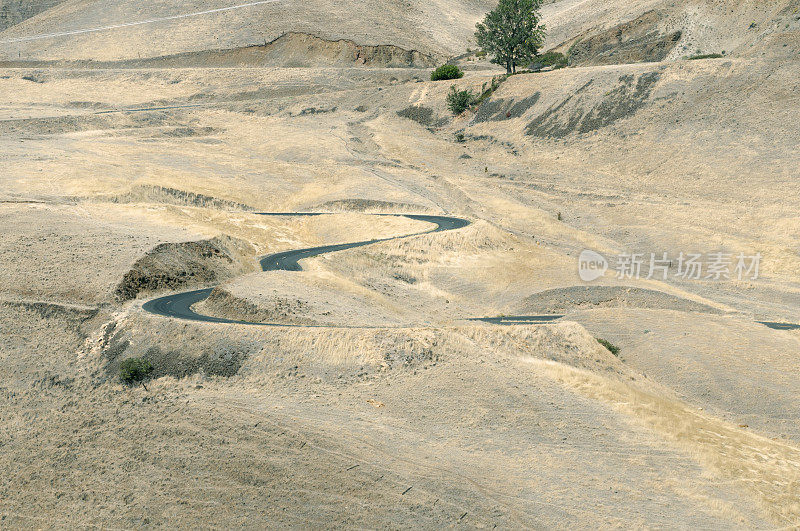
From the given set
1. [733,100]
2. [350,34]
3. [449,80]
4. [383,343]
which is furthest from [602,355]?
[350,34]

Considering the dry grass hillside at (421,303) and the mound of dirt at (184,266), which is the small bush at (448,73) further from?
the mound of dirt at (184,266)

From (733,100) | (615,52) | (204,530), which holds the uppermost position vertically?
(615,52)

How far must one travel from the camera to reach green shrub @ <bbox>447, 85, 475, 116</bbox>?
308 ft

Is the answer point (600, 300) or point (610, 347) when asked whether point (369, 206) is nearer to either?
point (600, 300)

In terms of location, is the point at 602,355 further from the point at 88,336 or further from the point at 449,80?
the point at 449,80

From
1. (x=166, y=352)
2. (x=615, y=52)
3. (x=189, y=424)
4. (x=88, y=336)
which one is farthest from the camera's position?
(x=615, y=52)

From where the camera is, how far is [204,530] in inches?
839

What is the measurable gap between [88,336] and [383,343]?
46.4 feet

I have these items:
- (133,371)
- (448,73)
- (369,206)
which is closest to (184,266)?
(133,371)

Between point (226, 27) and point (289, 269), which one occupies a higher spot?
point (226, 27)

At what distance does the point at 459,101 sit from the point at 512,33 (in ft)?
52.5

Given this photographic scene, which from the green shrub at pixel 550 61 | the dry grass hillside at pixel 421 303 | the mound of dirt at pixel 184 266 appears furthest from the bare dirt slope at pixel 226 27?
the mound of dirt at pixel 184 266

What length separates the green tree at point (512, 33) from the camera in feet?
329

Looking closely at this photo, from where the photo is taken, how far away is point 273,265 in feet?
152
